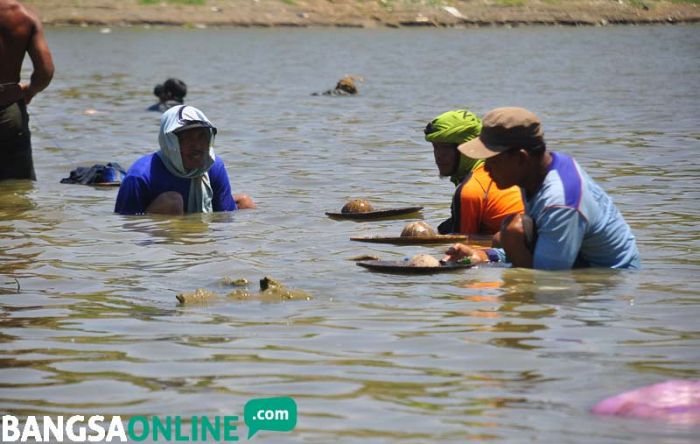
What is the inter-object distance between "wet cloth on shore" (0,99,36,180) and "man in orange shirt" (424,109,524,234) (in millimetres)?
4856

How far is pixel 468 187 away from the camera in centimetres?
902

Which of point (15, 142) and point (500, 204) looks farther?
point (15, 142)

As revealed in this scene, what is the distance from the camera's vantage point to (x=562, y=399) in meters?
5.59

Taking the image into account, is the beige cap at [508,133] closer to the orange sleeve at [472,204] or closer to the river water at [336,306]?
the river water at [336,306]

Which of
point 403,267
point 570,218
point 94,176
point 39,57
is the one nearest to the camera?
point 570,218

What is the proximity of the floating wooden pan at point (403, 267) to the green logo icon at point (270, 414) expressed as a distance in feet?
9.39

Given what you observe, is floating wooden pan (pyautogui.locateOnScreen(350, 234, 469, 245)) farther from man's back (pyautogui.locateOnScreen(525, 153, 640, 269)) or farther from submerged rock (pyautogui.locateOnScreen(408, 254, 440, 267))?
man's back (pyautogui.locateOnScreen(525, 153, 640, 269))

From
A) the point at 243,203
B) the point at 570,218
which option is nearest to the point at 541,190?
the point at 570,218

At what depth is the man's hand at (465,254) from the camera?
332 inches

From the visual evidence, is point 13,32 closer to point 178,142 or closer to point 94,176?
point 94,176

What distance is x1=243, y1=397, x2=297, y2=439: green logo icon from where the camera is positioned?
5.30 m

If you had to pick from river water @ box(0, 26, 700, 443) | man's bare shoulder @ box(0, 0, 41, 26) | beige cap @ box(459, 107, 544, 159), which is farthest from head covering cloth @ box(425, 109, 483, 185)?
man's bare shoulder @ box(0, 0, 41, 26)

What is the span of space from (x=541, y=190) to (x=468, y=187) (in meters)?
1.67

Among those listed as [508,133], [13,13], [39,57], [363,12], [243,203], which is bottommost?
[363,12]
